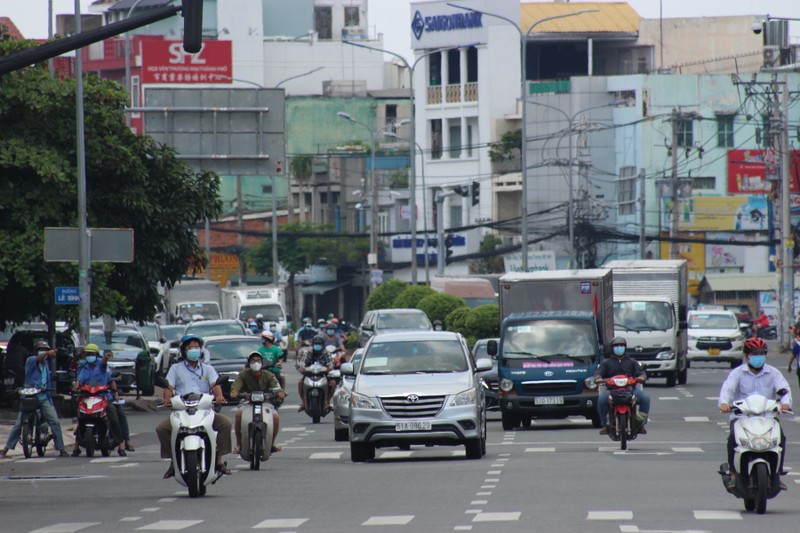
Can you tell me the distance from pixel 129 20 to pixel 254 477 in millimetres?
→ 6237

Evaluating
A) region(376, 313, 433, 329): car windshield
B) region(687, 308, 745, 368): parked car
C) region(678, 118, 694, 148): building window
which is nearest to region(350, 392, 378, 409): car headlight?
region(376, 313, 433, 329): car windshield

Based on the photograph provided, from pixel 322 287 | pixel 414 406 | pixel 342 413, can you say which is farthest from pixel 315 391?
pixel 322 287

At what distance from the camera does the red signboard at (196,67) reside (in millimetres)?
83188

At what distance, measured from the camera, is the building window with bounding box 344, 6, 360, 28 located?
116562 millimetres

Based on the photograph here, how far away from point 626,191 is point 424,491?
73182mm

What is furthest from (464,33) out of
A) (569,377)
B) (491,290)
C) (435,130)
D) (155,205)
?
(569,377)

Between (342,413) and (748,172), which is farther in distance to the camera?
(748,172)

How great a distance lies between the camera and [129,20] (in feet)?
53.1

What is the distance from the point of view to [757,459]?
15078 millimetres

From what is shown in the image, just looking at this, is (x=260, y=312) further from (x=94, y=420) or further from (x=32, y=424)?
(x=94, y=420)

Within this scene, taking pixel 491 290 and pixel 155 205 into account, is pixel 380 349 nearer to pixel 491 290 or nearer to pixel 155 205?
pixel 155 205

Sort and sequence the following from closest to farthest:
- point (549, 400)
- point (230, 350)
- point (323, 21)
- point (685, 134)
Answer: point (549, 400) < point (230, 350) < point (685, 134) < point (323, 21)

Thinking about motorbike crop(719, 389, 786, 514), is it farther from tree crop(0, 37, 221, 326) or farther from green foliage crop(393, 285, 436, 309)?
green foliage crop(393, 285, 436, 309)

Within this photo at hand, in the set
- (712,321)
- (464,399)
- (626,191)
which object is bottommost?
(712,321)
